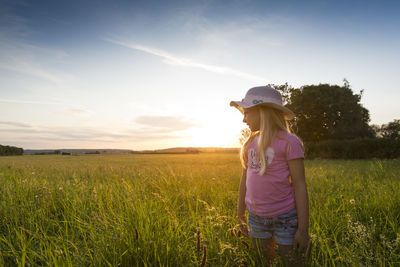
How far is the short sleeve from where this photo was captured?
225 cm

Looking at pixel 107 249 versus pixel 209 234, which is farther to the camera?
pixel 209 234

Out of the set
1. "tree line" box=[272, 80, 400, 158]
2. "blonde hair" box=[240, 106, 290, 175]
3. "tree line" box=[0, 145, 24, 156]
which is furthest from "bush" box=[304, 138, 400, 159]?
"tree line" box=[0, 145, 24, 156]

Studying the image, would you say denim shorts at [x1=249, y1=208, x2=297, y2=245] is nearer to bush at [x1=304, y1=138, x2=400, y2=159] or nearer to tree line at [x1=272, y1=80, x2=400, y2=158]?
bush at [x1=304, y1=138, x2=400, y2=159]

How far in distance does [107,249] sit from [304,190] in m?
1.86

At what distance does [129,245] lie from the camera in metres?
2.21

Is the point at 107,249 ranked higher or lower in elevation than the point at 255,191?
lower

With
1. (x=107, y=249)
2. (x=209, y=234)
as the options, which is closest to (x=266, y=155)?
(x=209, y=234)

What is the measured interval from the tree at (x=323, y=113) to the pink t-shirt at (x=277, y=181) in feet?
104

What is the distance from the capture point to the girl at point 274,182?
2.23 metres

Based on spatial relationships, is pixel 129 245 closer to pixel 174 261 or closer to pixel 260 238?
pixel 174 261

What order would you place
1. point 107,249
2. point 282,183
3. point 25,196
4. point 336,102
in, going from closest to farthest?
point 107,249
point 282,183
point 25,196
point 336,102

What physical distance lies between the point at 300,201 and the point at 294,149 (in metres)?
0.47

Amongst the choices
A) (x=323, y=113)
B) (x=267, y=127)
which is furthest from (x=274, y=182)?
(x=323, y=113)

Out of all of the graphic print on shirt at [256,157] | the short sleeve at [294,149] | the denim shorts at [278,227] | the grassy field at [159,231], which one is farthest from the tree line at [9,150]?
the short sleeve at [294,149]
